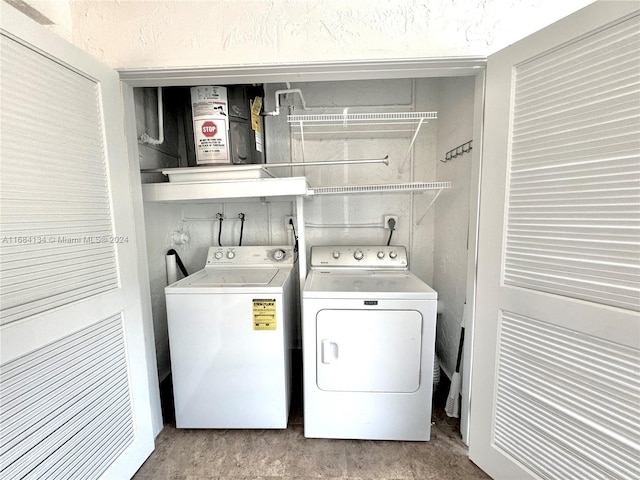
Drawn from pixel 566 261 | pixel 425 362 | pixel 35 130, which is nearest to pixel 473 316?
pixel 425 362

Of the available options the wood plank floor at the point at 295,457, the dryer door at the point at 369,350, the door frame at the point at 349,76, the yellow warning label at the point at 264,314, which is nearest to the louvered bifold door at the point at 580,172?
the door frame at the point at 349,76

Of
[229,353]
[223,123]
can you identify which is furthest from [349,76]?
[229,353]

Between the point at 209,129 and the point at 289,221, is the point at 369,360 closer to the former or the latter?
the point at 289,221

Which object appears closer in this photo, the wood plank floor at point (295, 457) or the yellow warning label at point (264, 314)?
the wood plank floor at point (295, 457)

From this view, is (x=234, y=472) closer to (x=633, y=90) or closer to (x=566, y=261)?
(x=566, y=261)

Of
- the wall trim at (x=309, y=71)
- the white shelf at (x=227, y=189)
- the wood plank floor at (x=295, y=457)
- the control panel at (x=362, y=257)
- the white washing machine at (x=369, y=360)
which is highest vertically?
the wall trim at (x=309, y=71)

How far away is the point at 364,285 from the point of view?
1603 millimetres

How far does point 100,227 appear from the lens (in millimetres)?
1186

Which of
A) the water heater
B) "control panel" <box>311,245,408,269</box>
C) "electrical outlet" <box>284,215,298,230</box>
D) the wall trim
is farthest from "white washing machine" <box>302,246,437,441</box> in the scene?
the wall trim

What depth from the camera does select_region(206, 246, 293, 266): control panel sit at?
2.06m

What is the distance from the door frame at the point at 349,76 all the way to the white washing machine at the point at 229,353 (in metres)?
0.43

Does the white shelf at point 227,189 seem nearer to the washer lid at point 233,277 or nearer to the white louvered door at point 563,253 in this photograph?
the washer lid at point 233,277

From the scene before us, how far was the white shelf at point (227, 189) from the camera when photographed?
Result: 153cm

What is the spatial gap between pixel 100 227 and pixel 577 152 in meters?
1.99
